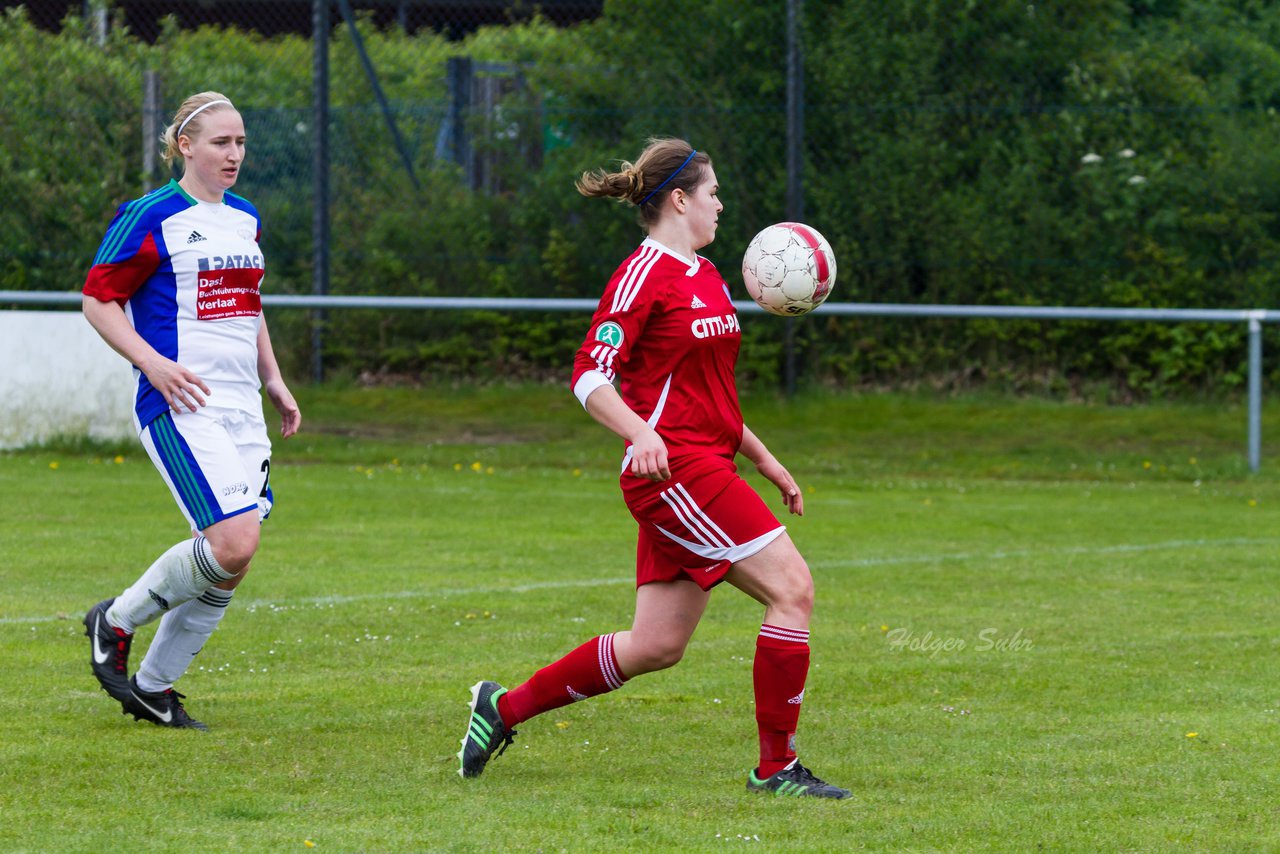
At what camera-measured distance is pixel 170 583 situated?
5.74m

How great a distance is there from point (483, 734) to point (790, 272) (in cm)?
177

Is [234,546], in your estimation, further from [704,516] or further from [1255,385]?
[1255,385]

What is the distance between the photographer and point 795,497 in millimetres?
5688

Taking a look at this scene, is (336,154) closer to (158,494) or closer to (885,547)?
(158,494)

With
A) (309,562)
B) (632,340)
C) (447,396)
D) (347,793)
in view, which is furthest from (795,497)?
(447,396)

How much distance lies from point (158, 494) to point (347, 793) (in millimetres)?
7810

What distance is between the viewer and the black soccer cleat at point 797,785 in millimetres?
4961

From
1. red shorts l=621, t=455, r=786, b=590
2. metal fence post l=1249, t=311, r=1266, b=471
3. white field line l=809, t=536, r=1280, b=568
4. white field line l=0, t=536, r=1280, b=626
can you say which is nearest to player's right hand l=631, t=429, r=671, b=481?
red shorts l=621, t=455, r=786, b=590

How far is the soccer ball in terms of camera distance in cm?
572

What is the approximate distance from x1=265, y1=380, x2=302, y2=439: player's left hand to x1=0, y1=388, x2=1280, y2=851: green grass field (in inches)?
38.2

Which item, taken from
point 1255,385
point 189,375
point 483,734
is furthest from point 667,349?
point 1255,385

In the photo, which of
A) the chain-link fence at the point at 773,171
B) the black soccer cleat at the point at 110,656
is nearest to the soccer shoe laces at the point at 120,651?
the black soccer cleat at the point at 110,656

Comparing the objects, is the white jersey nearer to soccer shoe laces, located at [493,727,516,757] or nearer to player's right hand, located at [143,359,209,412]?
player's right hand, located at [143,359,209,412]

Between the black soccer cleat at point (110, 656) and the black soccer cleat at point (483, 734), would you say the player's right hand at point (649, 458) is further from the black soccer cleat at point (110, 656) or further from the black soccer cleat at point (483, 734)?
the black soccer cleat at point (110, 656)
